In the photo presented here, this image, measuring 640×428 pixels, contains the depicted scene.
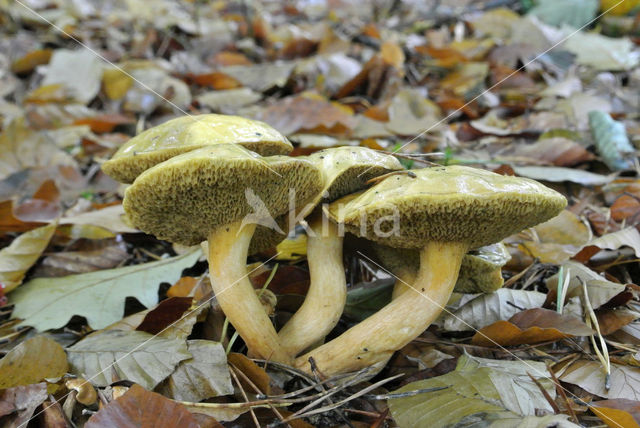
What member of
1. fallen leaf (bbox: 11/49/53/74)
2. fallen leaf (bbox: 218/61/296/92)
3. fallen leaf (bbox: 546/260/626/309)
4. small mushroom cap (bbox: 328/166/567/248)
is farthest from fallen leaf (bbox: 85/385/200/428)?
fallen leaf (bbox: 11/49/53/74)

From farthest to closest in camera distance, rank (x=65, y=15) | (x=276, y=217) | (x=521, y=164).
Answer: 1. (x=65, y=15)
2. (x=521, y=164)
3. (x=276, y=217)

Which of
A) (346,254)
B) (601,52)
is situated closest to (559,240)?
(346,254)

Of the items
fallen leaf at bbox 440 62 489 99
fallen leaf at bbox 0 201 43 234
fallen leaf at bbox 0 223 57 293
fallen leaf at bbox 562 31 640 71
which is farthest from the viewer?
fallen leaf at bbox 562 31 640 71

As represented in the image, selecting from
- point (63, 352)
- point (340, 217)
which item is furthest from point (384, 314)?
point (63, 352)

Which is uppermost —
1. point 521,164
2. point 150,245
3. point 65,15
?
point 65,15

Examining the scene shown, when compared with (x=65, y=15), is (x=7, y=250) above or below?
below

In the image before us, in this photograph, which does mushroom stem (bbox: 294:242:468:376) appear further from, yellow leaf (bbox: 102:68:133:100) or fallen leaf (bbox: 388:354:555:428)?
yellow leaf (bbox: 102:68:133:100)

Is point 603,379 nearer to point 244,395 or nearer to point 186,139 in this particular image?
point 244,395

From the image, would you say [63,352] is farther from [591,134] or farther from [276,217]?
[591,134]
